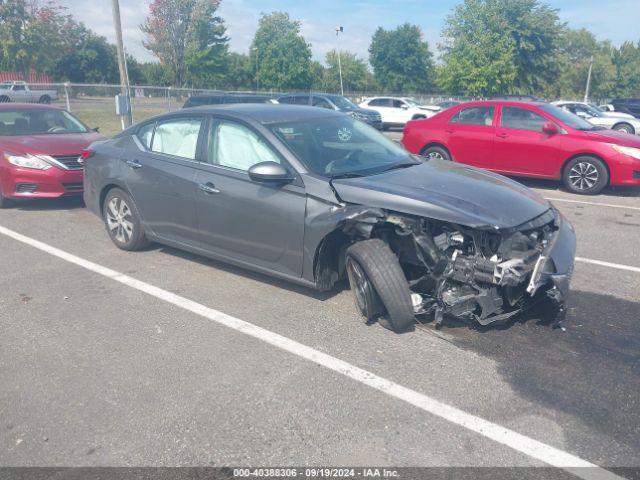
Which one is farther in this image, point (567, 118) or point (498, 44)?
point (498, 44)

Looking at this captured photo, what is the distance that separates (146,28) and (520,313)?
4522 cm

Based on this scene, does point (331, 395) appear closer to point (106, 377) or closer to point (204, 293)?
point (106, 377)

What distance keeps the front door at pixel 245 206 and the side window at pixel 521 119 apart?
6631 millimetres

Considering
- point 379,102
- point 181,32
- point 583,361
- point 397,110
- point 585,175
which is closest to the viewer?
point 583,361

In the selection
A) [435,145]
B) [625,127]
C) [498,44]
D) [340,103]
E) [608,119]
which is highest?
[498,44]

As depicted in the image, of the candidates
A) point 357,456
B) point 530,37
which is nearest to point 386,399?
point 357,456

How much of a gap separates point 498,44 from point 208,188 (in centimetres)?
3145

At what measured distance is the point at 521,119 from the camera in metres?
10.1

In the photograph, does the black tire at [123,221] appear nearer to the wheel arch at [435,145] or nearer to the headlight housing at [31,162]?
the headlight housing at [31,162]

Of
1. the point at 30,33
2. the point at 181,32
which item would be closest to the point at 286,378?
the point at 30,33

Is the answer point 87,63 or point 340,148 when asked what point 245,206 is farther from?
point 87,63

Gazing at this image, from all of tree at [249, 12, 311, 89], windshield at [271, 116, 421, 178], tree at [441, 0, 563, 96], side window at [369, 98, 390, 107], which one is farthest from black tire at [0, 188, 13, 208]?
tree at [249, 12, 311, 89]

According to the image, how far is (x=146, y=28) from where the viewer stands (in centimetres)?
4334

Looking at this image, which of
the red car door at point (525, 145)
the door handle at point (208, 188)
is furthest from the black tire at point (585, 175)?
the door handle at point (208, 188)
